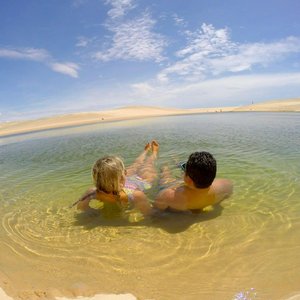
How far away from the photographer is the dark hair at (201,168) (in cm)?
397

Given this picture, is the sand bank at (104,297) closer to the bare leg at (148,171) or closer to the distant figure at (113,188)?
the distant figure at (113,188)

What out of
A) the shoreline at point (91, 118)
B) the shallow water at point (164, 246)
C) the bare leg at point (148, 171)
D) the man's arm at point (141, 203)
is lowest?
the shallow water at point (164, 246)

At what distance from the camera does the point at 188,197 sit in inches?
172

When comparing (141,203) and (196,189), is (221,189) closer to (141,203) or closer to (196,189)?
(196,189)

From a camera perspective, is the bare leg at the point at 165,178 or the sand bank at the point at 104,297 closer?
the sand bank at the point at 104,297

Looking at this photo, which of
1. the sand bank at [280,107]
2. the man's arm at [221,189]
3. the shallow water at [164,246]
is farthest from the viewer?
the sand bank at [280,107]

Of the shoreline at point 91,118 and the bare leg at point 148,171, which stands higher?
the shoreline at point 91,118

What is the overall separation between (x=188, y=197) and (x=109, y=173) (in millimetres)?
1196

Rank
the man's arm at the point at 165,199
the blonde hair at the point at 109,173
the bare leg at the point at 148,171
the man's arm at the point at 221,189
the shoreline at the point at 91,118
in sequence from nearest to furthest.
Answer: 1. the blonde hair at the point at 109,173
2. the man's arm at the point at 165,199
3. the man's arm at the point at 221,189
4. the bare leg at the point at 148,171
5. the shoreline at the point at 91,118

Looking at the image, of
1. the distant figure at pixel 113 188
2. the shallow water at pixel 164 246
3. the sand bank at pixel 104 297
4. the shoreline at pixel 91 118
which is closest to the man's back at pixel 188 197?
the shallow water at pixel 164 246

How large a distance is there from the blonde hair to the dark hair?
970 millimetres

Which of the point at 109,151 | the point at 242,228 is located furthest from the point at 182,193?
the point at 109,151

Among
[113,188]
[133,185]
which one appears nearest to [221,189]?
[133,185]

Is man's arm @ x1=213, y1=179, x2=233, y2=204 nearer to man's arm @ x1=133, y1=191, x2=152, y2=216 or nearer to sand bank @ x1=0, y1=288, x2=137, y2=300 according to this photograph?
Answer: man's arm @ x1=133, y1=191, x2=152, y2=216
